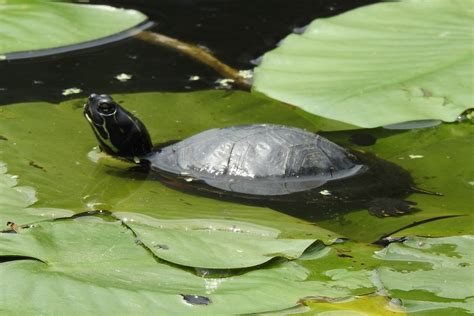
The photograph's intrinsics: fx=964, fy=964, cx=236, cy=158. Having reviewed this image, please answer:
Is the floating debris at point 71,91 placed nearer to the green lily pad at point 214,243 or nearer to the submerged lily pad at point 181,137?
the submerged lily pad at point 181,137

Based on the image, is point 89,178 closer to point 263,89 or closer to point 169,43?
point 263,89

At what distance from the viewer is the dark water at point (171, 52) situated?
469 cm

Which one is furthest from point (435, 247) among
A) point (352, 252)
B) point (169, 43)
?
point (169, 43)

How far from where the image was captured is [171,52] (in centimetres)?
528

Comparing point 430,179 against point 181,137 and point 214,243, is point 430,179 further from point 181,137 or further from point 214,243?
point 214,243

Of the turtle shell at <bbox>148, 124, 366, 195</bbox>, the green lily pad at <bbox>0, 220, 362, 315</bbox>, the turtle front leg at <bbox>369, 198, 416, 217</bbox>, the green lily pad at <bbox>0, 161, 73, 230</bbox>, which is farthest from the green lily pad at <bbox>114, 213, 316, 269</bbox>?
the turtle shell at <bbox>148, 124, 366, 195</bbox>

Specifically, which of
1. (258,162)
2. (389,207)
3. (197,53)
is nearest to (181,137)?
(258,162)

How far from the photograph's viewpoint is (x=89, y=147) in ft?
13.0

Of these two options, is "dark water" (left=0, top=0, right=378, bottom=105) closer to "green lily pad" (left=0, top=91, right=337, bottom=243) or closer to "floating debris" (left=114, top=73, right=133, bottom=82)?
"floating debris" (left=114, top=73, right=133, bottom=82)

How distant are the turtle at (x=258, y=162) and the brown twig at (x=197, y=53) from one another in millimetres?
831

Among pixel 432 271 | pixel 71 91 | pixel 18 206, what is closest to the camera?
pixel 432 271

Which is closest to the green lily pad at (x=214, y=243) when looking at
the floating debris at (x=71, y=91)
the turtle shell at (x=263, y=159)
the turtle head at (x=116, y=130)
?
the turtle shell at (x=263, y=159)

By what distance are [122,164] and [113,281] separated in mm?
1582

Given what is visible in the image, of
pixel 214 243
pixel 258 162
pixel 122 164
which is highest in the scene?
pixel 214 243
